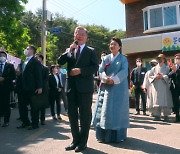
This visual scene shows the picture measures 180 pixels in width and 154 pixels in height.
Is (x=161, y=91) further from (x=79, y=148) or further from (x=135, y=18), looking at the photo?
(x=135, y=18)

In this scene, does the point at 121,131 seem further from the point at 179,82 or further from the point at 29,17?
the point at 29,17

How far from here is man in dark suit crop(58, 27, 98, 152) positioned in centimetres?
528

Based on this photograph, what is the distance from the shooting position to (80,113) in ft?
17.5

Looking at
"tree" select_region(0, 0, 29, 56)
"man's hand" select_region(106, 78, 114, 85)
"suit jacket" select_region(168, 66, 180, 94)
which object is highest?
"tree" select_region(0, 0, 29, 56)

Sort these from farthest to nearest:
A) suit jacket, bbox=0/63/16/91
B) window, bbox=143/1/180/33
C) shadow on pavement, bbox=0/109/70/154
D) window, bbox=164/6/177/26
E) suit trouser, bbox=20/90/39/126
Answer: window, bbox=164/6/177/26, window, bbox=143/1/180/33, suit jacket, bbox=0/63/16/91, suit trouser, bbox=20/90/39/126, shadow on pavement, bbox=0/109/70/154

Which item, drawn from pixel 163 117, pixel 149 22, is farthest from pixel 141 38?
pixel 163 117

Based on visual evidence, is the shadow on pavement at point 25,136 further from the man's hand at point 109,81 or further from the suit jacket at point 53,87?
the man's hand at point 109,81

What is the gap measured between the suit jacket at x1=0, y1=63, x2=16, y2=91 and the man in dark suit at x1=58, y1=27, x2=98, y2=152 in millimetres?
3325

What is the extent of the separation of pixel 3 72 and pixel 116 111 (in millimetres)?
3792

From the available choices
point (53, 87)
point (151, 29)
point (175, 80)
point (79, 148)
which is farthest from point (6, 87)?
point (151, 29)

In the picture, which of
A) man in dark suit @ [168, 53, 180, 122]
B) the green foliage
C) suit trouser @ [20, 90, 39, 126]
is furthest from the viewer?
the green foliage

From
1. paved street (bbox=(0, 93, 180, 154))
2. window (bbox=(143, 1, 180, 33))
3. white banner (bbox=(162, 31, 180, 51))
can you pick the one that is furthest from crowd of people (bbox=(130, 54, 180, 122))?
window (bbox=(143, 1, 180, 33))

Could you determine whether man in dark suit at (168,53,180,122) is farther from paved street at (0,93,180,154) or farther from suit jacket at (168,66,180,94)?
paved street at (0,93,180,154)

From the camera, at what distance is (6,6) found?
54.0 feet
